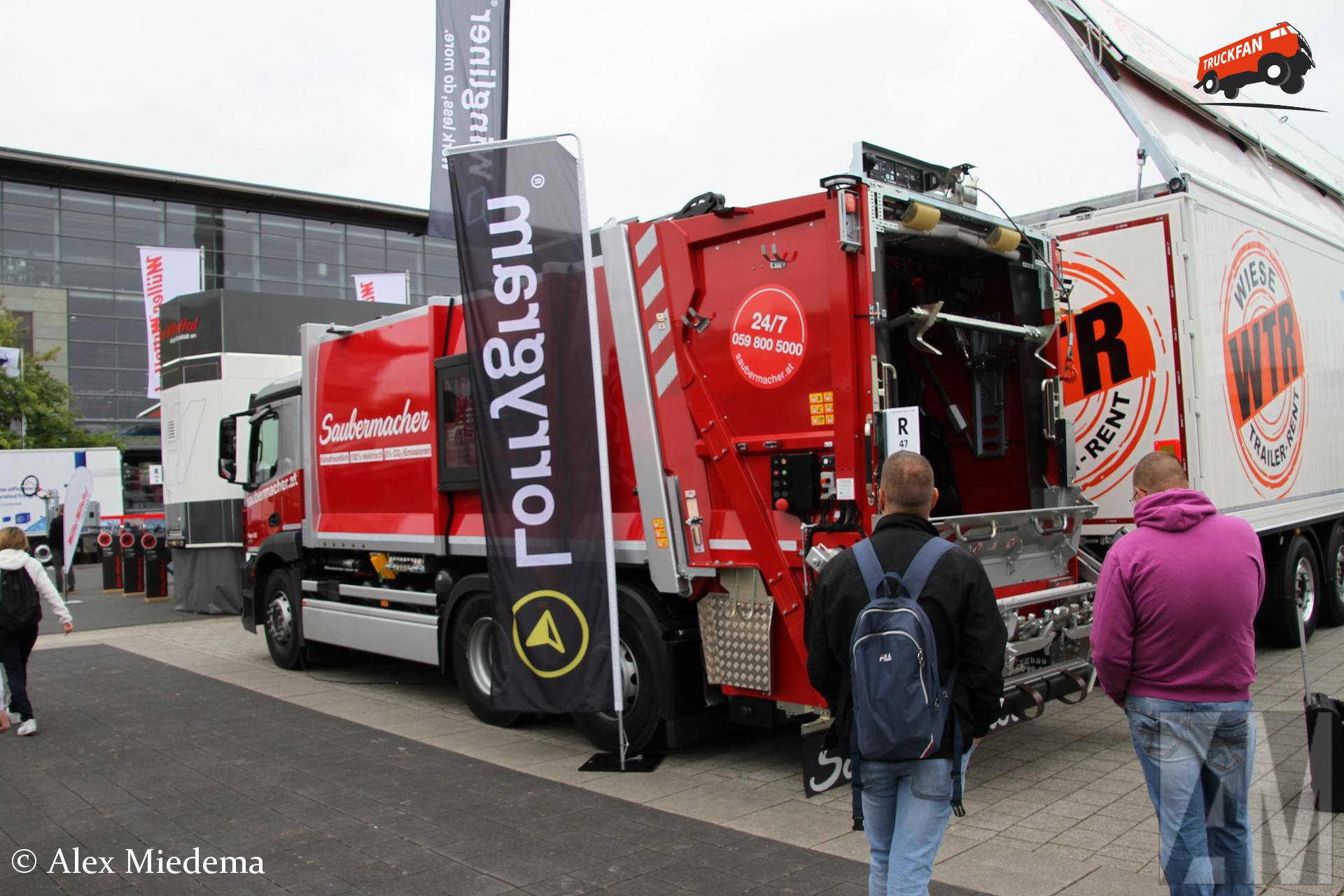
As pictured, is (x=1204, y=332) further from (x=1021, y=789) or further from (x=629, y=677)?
(x=629, y=677)

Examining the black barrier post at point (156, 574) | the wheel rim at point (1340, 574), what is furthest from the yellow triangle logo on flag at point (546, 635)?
the black barrier post at point (156, 574)

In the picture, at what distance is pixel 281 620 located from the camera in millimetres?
10227

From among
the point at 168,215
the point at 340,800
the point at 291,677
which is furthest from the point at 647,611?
the point at 168,215

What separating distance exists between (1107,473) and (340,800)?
5472mm

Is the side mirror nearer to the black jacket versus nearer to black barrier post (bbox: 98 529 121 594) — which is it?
the black jacket

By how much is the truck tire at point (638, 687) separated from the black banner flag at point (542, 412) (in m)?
0.20

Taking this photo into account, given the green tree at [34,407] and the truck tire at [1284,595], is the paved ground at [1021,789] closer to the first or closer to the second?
the truck tire at [1284,595]

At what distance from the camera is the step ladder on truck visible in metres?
5.18

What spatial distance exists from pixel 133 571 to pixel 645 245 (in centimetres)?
1789

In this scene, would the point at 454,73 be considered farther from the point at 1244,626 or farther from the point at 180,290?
the point at 180,290

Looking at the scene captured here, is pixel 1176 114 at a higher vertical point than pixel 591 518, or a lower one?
higher

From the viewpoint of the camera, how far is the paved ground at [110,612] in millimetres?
15156

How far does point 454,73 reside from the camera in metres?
11.3

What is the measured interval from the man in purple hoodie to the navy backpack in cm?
65
